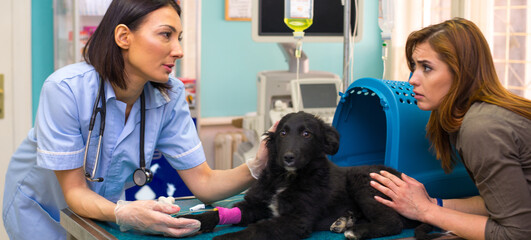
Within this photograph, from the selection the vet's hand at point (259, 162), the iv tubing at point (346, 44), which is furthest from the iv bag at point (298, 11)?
the vet's hand at point (259, 162)

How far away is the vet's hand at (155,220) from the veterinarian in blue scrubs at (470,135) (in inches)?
17.9

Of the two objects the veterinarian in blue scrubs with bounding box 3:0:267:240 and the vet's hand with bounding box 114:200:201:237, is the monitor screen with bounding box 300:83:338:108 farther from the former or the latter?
the vet's hand with bounding box 114:200:201:237

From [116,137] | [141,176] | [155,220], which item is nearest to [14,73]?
[116,137]

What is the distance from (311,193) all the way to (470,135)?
370 millimetres

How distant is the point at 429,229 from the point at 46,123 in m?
0.98

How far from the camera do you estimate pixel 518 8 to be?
11.4ft

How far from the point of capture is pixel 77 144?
142 centimetres

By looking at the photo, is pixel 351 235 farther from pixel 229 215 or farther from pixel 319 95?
pixel 319 95

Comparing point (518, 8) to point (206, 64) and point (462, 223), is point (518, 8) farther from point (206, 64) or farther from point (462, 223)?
point (462, 223)

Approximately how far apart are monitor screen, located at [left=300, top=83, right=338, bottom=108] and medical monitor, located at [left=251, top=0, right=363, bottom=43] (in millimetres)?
239

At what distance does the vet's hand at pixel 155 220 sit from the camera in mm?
1191

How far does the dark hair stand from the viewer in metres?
1.48

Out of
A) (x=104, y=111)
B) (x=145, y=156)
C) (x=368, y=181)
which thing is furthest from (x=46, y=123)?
(x=368, y=181)

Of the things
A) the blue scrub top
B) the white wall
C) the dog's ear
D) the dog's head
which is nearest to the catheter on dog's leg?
the dog's head
